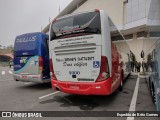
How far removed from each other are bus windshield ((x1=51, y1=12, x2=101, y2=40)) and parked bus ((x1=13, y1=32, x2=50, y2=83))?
247cm

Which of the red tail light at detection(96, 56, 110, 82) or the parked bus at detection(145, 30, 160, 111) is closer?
the parked bus at detection(145, 30, 160, 111)

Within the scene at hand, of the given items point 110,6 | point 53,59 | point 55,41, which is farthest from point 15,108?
point 110,6

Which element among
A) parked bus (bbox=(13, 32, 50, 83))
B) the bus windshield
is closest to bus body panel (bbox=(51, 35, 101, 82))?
the bus windshield

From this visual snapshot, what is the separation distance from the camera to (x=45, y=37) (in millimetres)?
9500

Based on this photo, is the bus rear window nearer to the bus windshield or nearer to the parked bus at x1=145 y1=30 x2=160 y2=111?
the bus windshield

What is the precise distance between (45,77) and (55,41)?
10.2 feet

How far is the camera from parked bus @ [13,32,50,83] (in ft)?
29.6

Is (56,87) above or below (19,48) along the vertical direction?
below

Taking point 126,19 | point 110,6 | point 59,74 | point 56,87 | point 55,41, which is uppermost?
point 110,6

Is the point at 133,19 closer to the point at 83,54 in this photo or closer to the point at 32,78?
the point at 32,78

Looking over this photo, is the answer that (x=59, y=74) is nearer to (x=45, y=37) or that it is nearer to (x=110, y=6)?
(x=45, y=37)

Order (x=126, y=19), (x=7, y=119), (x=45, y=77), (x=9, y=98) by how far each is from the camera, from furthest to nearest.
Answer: (x=126, y=19), (x=45, y=77), (x=9, y=98), (x=7, y=119)

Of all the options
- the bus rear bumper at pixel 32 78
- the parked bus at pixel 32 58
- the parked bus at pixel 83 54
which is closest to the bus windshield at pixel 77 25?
the parked bus at pixel 83 54

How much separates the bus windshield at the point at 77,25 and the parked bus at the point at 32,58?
8.10 ft
